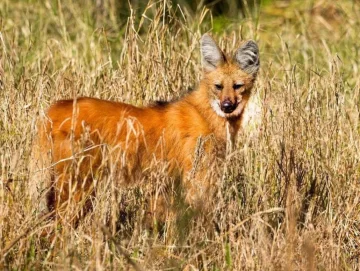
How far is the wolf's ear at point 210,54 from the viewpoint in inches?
247

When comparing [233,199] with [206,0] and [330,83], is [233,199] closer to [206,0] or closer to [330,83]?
[330,83]

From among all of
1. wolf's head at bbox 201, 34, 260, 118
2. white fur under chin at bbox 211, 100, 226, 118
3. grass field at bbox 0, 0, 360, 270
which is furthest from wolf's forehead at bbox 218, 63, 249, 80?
grass field at bbox 0, 0, 360, 270

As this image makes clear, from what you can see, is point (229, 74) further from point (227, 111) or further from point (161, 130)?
point (161, 130)

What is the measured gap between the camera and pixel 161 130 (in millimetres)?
5941

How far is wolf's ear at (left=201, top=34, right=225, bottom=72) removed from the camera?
6262 mm

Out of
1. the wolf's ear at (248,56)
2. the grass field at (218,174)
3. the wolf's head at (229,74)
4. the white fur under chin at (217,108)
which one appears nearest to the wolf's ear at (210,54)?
the wolf's head at (229,74)

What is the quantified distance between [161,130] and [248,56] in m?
0.94

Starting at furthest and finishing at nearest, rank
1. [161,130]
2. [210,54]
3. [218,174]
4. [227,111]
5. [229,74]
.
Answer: [210,54], [229,74], [227,111], [161,130], [218,174]

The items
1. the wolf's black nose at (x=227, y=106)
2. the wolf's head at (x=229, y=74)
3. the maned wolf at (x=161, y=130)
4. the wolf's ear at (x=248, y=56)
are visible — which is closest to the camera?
the maned wolf at (x=161, y=130)

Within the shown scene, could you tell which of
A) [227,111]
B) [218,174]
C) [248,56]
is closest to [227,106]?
[227,111]

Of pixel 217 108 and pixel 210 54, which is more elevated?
pixel 210 54

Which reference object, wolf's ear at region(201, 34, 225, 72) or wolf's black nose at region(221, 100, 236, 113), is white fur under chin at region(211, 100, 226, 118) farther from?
wolf's ear at region(201, 34, 225, 72)

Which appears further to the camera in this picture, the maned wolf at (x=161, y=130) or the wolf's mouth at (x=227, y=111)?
the wolf's mouth at (x=227, y=111)

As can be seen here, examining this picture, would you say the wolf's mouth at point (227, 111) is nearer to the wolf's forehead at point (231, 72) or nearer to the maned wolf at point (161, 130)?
the maned wolf at point (161, 130)
